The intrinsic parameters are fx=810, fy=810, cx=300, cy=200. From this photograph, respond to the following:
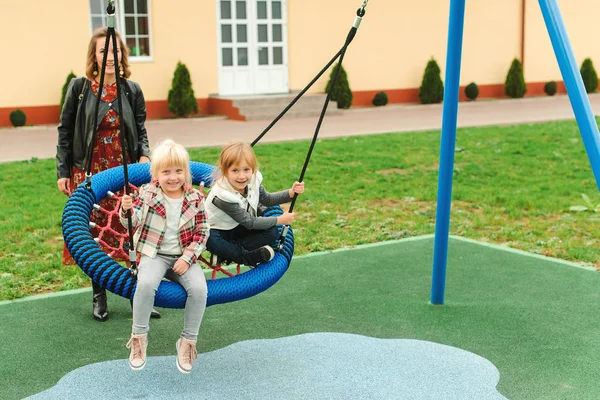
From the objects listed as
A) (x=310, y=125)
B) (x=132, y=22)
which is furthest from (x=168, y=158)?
(x=132, y=22)

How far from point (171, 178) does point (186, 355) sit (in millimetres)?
769

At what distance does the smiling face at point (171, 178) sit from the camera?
3.47 metres

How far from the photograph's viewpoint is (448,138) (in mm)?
4535

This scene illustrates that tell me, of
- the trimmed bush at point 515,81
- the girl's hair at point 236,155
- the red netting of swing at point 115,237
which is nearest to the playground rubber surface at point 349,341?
the red netting of swing at point 115,237

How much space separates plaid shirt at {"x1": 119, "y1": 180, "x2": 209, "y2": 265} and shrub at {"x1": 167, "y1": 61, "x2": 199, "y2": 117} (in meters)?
12.3

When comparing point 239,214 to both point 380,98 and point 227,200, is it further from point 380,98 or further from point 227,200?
point 380,98

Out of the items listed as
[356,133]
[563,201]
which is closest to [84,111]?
[563,201]

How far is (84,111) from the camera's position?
168 inches

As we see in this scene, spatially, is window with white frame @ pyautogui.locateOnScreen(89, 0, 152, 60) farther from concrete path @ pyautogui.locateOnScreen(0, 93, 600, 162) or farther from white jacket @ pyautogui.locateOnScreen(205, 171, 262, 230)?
white jacket @ pyautogui.locateOnScreen(205, 171, 262, 230)

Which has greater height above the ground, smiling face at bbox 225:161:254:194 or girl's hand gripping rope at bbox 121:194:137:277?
smiling face at bbox 225:161:254:194

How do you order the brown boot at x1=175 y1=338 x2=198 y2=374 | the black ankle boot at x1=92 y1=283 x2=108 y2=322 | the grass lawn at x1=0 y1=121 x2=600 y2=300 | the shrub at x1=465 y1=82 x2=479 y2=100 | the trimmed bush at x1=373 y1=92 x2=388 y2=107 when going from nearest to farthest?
the brown boot at x1=175 y1=338 x2=198 y2=374, the black ankle boot at x1=92 y1=283 x2=108 y2=322, the grass lawn at x1=0 y1=121 x2=600 y2=300, the trimmed bush at x1=373 y1=92 x2=388 y2=107, the shrub at x1=465 y1=82 x2=479 y2=100

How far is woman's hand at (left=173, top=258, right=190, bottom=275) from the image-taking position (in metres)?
3.47

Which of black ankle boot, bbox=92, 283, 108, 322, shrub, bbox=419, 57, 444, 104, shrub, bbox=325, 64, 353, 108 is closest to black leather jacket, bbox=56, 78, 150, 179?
black ankle boot, bbox=92, 283, 108, 322

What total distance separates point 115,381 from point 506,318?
83.8 inches
